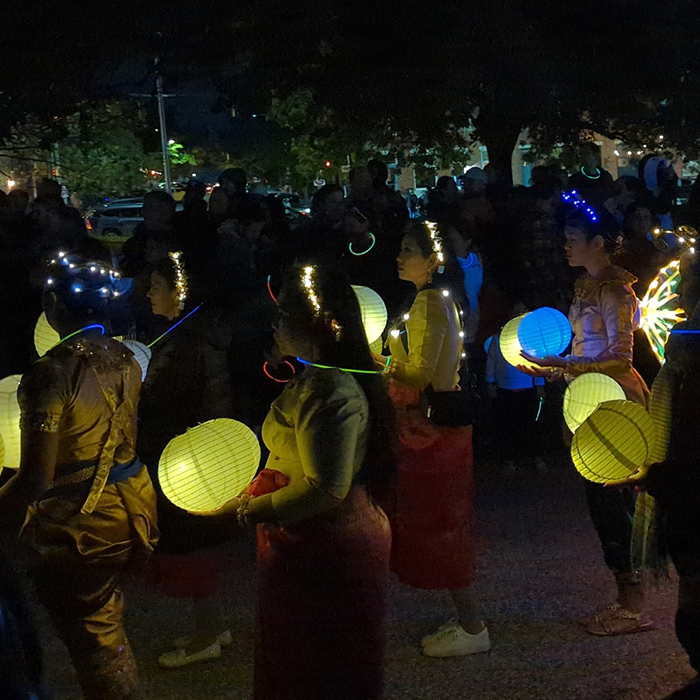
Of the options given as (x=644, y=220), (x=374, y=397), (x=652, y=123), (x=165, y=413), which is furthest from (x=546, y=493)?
(x=652, y=123)

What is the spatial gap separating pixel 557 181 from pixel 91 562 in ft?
24.9

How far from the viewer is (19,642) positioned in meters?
3.22

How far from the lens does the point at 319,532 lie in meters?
3.28

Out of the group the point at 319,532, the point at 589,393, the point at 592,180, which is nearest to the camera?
the point at 319,532

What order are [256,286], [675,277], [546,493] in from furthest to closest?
[546,493], [256,286], [675,277]

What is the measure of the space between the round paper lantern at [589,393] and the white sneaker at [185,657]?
2.15 meters

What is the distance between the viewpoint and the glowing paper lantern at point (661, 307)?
15.5ft

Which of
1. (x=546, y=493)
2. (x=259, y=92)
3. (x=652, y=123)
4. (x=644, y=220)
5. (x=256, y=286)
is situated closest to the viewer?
(x=256, y=286)

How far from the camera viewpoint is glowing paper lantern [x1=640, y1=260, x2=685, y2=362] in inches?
186

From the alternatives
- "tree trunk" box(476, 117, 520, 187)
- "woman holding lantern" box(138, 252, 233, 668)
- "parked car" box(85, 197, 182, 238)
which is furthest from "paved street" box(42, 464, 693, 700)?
"parked car" box(85, 197, 182, 238)

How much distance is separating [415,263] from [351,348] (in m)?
1.65

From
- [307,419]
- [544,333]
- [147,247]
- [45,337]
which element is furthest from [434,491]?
[147,247]

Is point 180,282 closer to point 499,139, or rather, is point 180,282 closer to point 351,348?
point 351,348

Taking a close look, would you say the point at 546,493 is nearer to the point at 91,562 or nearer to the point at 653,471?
the point at 653,471
